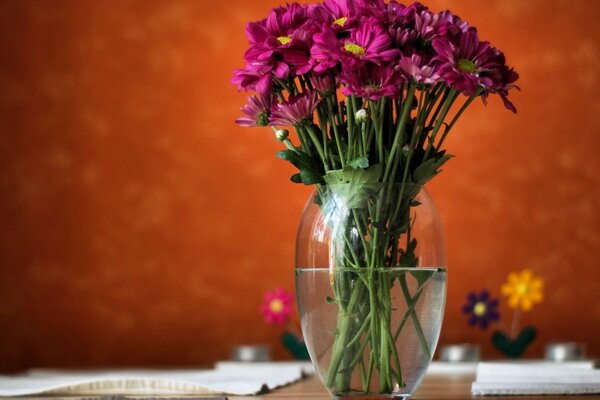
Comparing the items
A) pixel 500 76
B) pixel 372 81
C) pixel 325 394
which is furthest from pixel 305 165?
pixel 325 394

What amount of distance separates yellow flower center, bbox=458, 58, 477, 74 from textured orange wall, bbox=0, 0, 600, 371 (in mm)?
3141

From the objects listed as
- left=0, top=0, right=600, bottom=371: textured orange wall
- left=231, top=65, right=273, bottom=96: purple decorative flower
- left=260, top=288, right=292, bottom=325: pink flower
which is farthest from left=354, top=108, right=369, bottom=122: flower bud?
left=0, top=0, right=600, bottom=371: textured orange wall

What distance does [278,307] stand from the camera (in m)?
3.74

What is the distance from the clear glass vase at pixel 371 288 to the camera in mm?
1056

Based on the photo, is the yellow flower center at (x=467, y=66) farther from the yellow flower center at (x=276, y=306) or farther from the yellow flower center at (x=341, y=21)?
the yellow flower center at (x=276, y=306)

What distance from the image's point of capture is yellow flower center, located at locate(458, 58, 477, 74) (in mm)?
1066

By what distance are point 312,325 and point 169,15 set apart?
3420 millimetres

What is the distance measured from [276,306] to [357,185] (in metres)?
2.71

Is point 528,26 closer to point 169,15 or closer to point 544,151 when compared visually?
point 544,151

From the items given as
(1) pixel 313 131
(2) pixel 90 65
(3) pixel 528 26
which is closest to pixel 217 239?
(2) pixel 90 65

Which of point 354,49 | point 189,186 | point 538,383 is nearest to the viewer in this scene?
→ point 354,49

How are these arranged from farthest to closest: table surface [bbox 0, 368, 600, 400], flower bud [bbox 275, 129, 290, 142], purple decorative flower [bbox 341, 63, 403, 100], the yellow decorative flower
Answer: the yellow decorative flower, table surface [bbox 0, 368, 600, 400], flower bud [bbox 275, 129, 290, 142], purple decorative flower [bbox 341, 63, 403, 100]

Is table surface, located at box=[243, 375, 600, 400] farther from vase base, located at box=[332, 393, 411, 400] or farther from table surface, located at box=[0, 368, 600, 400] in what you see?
vase base, located at box=[332, 393, 411, 400]

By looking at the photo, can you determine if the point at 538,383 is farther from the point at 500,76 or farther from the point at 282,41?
the point at 282,41
